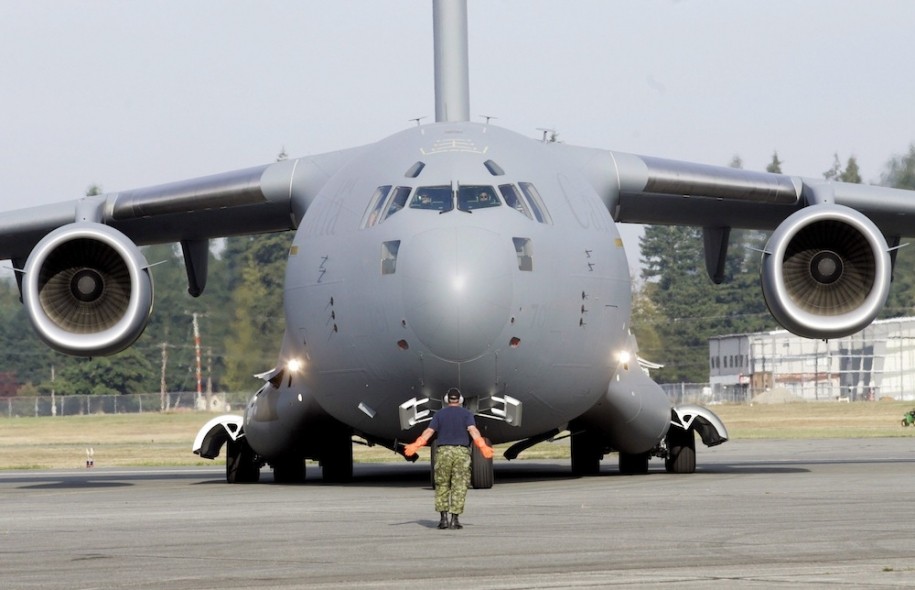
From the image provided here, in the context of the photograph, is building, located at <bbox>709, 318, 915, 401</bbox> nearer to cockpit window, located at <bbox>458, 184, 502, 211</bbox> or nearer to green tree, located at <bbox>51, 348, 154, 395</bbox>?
green tree, located at <bbox>51, 348, 154, 395</bbox>

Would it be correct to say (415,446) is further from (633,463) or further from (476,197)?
(633,463)

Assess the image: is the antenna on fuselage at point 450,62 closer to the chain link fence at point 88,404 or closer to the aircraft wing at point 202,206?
the aircraft wing at point 202,206

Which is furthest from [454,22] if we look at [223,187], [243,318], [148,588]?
[243,318]

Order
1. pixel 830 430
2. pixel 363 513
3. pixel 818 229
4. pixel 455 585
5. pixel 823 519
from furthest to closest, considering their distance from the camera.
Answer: pixel 830 430 < pixel 818 229 < pixel 363 513 < pixel 823 519 < pixel 455 585

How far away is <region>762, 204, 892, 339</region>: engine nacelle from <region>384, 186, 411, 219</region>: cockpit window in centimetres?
398

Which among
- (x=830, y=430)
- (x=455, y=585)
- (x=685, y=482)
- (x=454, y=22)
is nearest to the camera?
(x=455, y=585)

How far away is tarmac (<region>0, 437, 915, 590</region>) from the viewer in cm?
766

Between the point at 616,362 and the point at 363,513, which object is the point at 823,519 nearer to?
the point at 363,513

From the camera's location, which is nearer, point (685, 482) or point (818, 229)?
point (685, 482)

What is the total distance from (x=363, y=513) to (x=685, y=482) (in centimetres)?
467

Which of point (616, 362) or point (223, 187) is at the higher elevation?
point (223, 187)

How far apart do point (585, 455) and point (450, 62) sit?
15.3 ft

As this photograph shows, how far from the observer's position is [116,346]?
16.7 meters

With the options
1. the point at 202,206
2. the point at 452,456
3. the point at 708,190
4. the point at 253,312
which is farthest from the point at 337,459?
the point at 253,312
